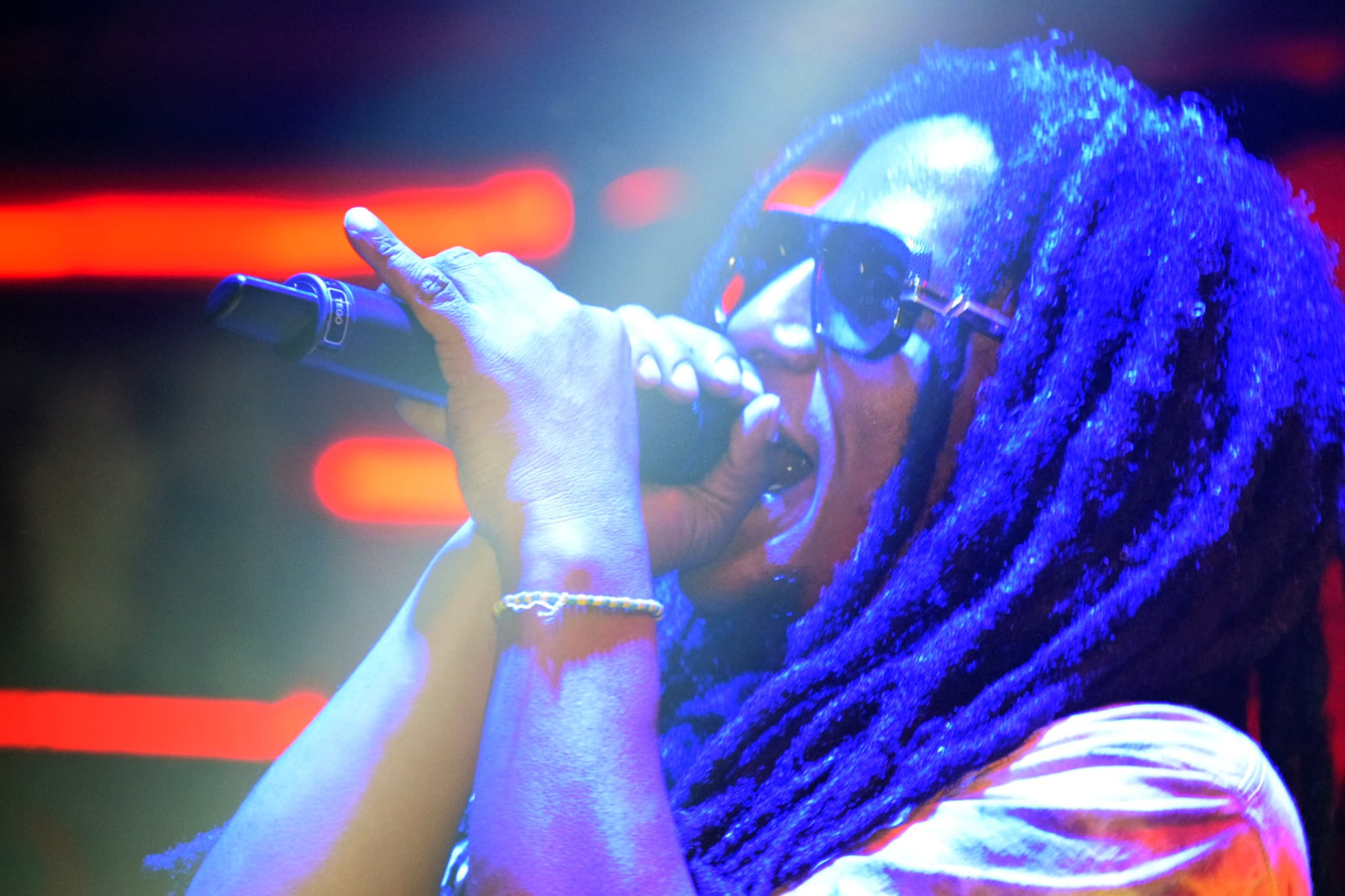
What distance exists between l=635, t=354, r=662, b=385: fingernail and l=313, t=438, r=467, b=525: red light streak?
1296 millimetres

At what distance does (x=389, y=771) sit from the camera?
1.03 metres

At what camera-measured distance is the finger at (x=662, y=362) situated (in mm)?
1027

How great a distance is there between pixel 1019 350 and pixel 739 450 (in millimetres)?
353

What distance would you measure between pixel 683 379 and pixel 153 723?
2059 mm

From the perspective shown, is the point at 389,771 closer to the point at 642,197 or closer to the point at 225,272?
the point at 642,197

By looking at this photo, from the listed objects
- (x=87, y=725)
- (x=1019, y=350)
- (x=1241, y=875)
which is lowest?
(x=87, y=725)

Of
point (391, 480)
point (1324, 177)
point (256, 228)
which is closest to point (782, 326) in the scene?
point (1324, 177)

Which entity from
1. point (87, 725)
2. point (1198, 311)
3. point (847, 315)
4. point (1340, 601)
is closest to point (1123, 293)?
point (1198, 311)

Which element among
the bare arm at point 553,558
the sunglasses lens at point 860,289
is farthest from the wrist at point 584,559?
the sunglasses lens at point 860,289

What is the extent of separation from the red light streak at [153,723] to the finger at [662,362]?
1.66m

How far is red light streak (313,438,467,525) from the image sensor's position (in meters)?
2.21

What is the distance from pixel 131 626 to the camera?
2.30 m

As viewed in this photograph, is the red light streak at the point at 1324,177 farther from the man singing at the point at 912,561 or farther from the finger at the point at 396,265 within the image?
the finger at the point at 396,265

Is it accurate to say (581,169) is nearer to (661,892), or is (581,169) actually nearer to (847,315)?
A: (847,315)
